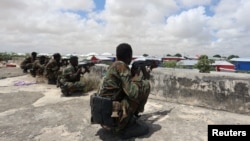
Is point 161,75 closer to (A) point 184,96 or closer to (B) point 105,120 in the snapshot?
(A) point 184,96

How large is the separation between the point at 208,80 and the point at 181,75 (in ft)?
2.16

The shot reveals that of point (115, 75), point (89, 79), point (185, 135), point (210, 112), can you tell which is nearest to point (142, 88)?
point (115, 75)

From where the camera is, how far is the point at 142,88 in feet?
10.3

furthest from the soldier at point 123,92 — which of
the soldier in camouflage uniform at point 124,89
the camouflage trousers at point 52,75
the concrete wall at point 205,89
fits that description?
the camouflage trousers at point 52,75

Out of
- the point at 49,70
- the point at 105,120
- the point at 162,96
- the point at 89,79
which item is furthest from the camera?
the point at 49,70

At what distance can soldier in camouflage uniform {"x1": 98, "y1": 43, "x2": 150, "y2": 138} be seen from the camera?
3032 millimetres

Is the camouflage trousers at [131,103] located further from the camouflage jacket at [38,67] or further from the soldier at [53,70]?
the camouflage jacket at [38,67]

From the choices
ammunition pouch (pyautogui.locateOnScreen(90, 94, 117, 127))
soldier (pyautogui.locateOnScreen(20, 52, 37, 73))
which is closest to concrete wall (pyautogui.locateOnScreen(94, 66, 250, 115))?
ammunition pouch (pyautogui.locateOnScreen(90, 94, 117, 127))

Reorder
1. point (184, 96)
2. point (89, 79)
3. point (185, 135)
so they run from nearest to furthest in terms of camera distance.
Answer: point (185, 135), point (184, 96), point (89, 79)

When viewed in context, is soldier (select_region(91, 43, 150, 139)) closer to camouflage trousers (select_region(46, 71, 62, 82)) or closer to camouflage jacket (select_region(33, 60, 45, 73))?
camouflage trousers (select_region(46, 71, 62, 82))

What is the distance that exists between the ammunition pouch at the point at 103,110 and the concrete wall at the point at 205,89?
7.94ft

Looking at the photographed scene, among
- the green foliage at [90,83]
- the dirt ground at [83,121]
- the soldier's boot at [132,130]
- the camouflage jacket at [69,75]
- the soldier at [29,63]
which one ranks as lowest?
the dirt ground at [83,121]

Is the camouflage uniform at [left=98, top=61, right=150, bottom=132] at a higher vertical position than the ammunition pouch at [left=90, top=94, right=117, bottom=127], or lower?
higher

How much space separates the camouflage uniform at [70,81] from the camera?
6609 millimetres
